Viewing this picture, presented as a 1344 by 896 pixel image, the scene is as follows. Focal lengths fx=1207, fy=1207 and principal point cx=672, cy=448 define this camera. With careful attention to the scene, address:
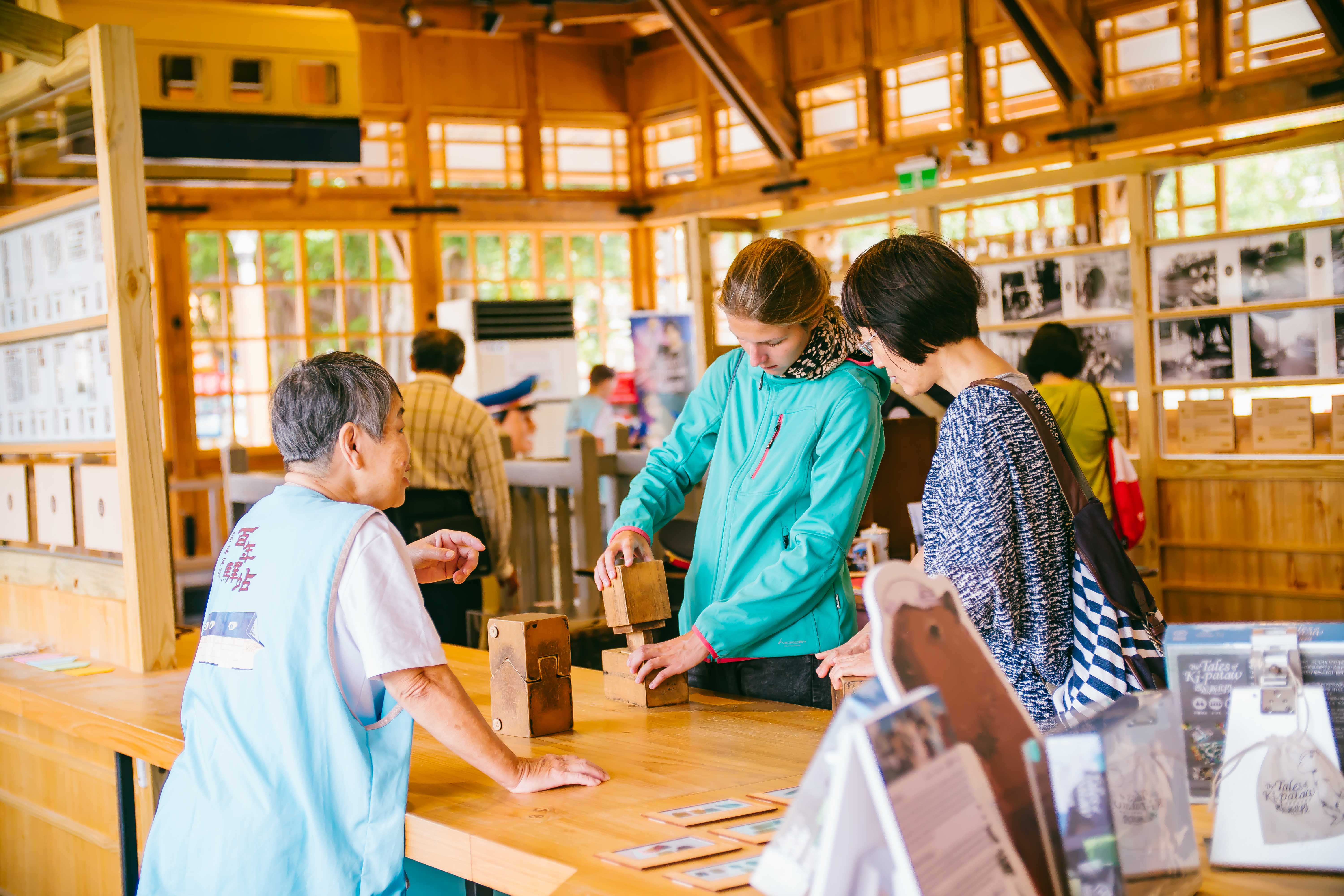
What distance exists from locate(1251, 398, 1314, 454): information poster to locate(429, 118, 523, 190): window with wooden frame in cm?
719

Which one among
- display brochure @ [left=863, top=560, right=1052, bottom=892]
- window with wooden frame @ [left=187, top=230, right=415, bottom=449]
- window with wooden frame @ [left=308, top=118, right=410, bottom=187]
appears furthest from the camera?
window with wooden frame @ [left=308, top=118, right=410, bottom=187]

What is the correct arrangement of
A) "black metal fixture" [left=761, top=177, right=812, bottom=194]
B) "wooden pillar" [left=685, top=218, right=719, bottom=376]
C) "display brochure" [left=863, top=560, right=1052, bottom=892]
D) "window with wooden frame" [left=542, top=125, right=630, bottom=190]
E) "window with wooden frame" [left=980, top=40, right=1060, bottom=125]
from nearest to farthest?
"display brochure" [left=863, top=560, right=1052, bottom=892]
"wooden pillar" [left=685, top=218, right=719, bottom=376]
"window with wooden frame" [left=980, top=40, right=1060, bottom=125]
"black metal fixture" [left=761, top=177, right=812, bottom=194]
"window with wooden frame" [left=542, top=125, right=630, bottom=190]

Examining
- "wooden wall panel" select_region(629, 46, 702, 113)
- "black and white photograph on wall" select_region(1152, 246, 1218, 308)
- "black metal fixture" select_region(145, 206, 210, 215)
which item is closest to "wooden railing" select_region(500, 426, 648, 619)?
"black and white photograph on wall" select_region(1152, 246, 1218, 308)

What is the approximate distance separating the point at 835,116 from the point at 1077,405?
5.53 metres

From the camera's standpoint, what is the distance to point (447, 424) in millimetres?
4488

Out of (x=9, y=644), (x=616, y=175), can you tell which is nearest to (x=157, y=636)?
(x=9, y=644)

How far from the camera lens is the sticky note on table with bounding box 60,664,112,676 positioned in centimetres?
281

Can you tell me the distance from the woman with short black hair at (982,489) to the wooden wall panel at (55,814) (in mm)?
1879

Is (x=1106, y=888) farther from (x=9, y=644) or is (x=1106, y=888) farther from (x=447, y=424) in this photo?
(x=447, y=424)

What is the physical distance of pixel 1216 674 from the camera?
1.31m

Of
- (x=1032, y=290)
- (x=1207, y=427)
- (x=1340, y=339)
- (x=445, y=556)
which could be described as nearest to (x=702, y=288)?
(x=1032, y=290)

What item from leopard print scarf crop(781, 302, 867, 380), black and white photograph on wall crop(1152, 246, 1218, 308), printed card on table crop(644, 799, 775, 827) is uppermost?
black and white photograph on wall crop(1152, 246, 1218, 308)

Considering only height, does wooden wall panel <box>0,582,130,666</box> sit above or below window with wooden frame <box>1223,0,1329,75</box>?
below

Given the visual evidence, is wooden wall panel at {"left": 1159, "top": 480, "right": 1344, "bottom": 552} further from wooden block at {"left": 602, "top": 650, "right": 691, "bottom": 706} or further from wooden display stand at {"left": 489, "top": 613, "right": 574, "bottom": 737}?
wooden display stand at {"left": 489, "top": 613, "right": 574, "bottom": 737}
